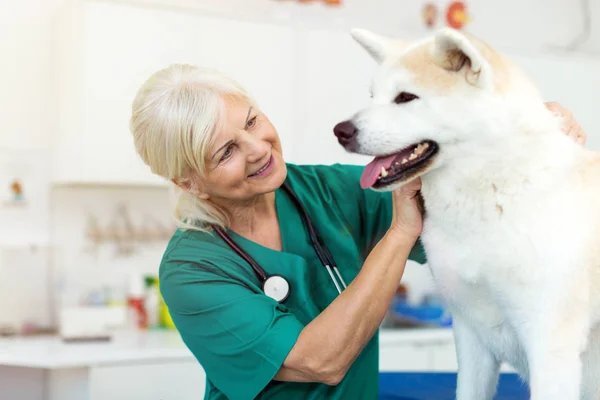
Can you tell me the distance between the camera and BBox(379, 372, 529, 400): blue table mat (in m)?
1.66

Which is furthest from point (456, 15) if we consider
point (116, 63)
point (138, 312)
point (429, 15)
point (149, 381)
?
point (149, 381)

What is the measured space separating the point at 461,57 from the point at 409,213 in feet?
0.92

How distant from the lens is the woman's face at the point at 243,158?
132 centimetres

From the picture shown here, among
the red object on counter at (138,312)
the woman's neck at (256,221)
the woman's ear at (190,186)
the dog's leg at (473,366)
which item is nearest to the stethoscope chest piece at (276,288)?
the woman's neck at (256,221)

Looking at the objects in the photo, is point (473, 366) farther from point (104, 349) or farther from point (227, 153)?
point (104, 349)

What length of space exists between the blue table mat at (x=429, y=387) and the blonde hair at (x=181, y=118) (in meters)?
0.68

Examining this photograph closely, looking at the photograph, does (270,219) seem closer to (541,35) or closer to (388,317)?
(388,317)

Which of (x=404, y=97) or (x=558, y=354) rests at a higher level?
(x=404, y=97)

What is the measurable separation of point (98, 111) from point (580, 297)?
2221mm

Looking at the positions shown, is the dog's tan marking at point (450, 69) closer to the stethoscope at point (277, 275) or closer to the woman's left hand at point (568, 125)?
the woman's left hand at point (568, 125)

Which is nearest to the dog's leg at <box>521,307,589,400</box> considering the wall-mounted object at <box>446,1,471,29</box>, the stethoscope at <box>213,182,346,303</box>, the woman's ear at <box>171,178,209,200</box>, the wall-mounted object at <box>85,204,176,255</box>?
the stethoscope at <box>213,182,346,303</box>

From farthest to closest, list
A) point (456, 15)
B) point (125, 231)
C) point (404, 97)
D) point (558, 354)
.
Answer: point (456, 15)
point (125, 231)
point (404, 97)
point (558, 354)

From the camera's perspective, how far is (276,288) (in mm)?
1356

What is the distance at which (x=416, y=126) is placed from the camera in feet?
3.77
